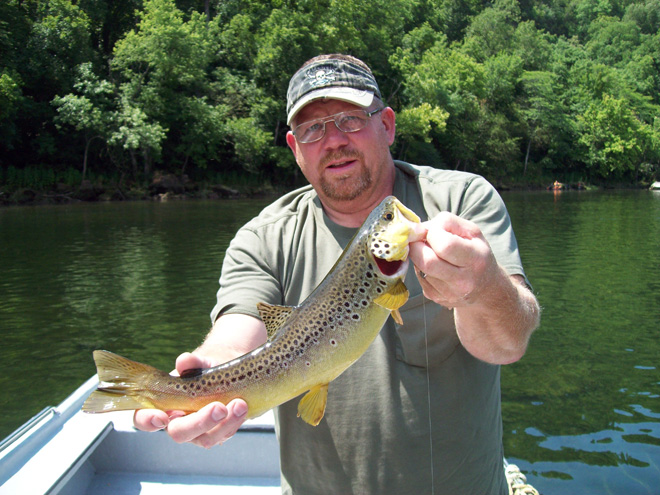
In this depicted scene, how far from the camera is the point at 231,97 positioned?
1823 inches

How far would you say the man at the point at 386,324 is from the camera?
2.38 metres

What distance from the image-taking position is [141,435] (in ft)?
14.4

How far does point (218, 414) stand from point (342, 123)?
1.65 metres

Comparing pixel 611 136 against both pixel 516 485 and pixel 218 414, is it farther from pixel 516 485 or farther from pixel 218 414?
pixel 218 414

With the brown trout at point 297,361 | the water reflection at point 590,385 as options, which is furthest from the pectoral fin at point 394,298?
the water reflection at point 590,385

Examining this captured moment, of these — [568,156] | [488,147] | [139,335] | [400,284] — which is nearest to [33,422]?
[400,284]

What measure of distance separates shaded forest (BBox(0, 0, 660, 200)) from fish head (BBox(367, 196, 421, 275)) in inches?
1464

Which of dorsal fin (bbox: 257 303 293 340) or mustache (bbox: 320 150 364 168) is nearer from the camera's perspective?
dorsal fin (bbox: 257 303 293 340)

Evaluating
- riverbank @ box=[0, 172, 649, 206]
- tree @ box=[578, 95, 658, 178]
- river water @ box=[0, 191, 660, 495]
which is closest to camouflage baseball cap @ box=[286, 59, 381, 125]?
river water @ box=[0, 191, 660, 495]

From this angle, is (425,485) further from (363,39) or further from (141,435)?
(363,39)

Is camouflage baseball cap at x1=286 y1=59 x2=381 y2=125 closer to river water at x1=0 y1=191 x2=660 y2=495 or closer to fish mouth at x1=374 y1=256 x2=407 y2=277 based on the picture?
fish mouth at x1=374 y1=256 x2=407 y2=277

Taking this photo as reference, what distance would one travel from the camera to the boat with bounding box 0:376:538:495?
4156mm

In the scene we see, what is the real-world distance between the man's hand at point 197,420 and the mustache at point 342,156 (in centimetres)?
127

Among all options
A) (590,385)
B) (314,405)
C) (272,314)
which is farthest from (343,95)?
(590,385)
